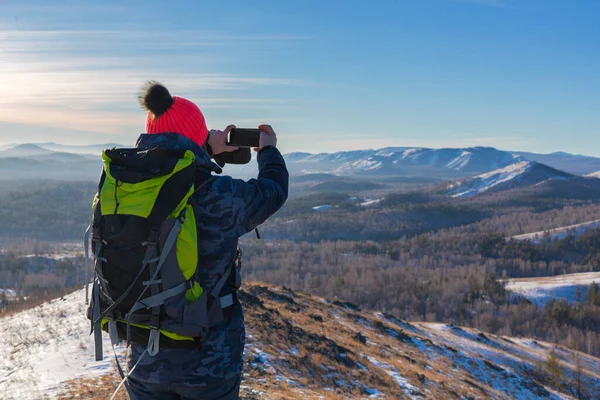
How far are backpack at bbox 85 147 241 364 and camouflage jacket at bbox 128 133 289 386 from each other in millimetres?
117

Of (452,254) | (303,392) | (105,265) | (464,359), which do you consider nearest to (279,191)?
(105,265)

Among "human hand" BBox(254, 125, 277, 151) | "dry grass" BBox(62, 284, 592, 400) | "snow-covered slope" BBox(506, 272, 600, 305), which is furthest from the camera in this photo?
"snow-covered slope" BBox(506, 272, 600, 305)

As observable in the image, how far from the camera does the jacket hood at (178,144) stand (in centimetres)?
442

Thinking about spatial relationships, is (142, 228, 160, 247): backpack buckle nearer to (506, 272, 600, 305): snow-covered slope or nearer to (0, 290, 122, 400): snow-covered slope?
(0, 290, 122, 400): snow-covered slope

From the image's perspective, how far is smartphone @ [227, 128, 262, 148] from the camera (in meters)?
5.05

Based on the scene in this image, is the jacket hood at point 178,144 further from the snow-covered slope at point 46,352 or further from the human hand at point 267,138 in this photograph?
the snow-covered slope at point 46,352

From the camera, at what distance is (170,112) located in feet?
15.5

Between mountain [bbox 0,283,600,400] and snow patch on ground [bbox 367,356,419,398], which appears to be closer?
mountain [bbox 0,283,600,400]

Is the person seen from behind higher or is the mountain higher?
the person seen from behind

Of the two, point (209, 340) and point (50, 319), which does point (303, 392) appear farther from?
point (50, 319)

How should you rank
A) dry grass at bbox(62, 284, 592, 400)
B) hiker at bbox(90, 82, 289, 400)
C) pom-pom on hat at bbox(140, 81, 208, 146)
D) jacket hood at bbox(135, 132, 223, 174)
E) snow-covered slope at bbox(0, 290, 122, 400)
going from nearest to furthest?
hiker at bbox(90, 82, 289, 400) → jacket hood at bbox(135, 132, 223, 174) → pom-pom on hat at bbox(140, 81, 208, 146) → snow-covered slope at bbox(0, 290, 122, 400) → dry grass at bbox(62, 284, 592, 400)

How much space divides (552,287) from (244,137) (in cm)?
14601

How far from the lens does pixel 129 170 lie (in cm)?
417

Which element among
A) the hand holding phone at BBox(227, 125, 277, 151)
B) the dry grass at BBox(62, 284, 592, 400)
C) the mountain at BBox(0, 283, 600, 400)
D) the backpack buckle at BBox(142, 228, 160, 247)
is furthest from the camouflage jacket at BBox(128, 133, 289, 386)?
the mountain at BBox(0, 283, 600, 400)
